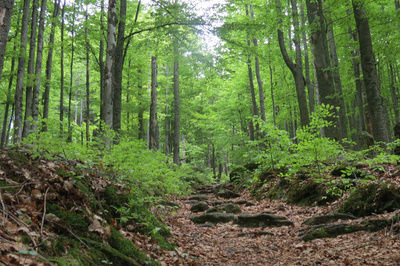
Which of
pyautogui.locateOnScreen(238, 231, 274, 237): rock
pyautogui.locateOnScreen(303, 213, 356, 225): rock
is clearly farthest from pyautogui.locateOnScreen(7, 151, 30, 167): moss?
pyautogui.locateOnScreen(303, 213, 356, 225): rock

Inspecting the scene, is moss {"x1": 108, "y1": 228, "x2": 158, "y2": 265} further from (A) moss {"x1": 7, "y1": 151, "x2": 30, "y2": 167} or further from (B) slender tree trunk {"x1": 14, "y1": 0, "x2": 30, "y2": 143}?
(B) slender tree trunk {"x1": 14, "y1": 0, "x2": 30, "y2": 143}

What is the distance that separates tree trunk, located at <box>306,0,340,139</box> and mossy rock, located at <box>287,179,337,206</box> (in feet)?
9.48

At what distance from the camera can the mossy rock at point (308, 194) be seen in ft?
22.4

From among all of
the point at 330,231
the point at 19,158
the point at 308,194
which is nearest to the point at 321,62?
the point at 308,194

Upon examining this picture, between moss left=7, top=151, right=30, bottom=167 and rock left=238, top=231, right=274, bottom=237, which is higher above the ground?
moss left=7, top=151, right=30, bottom=167

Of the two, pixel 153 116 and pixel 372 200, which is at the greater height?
pixel 153 116

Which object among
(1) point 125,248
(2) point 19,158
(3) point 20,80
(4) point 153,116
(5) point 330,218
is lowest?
(5) point 330,218

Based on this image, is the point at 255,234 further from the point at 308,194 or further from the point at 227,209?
the point at 308,194

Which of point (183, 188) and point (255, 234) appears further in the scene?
point (183, 188)

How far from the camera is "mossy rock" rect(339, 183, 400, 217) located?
4.75 metres

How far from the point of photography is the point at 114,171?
5.82 meters

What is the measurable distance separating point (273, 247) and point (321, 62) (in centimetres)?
800

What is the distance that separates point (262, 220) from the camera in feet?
20.5

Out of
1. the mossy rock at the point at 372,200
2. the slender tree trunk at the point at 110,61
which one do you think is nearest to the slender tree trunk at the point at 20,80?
the slender tree trunk at the point at 110,61
